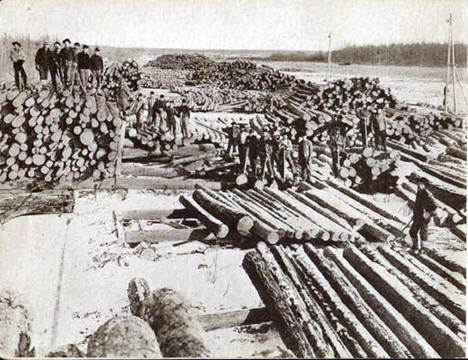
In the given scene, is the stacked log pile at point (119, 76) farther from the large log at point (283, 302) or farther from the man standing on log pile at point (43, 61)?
the large log at point (283, 302)

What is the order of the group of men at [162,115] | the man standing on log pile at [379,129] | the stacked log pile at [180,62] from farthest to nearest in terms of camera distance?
1. the man standing on log pile at [379,129]
2. the group of men at [162,115]
3. the stacked log pile at [180,62]

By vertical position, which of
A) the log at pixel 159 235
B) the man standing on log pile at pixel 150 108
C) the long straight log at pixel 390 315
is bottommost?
the long straight log at pixel 390 315

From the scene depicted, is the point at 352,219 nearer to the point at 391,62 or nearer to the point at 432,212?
the point at 432,212

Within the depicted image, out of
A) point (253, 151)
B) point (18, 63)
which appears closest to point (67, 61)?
point (18, 63)

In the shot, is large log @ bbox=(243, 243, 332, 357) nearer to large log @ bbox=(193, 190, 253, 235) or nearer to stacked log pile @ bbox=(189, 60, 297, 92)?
large log @ bbox=(193, 190, 253, 235)

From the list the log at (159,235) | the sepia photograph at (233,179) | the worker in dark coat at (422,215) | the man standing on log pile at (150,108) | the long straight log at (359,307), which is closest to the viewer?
the long straight log at (359,307)

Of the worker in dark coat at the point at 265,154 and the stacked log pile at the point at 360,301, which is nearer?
the stacked log pile at the point at 360,301

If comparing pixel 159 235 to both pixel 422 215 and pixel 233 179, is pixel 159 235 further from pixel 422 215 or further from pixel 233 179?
pixel 422 215

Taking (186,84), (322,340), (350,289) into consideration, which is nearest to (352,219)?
(350,289)

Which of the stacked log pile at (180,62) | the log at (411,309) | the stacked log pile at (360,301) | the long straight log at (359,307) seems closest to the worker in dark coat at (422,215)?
the stacked log pile at (360,301)
